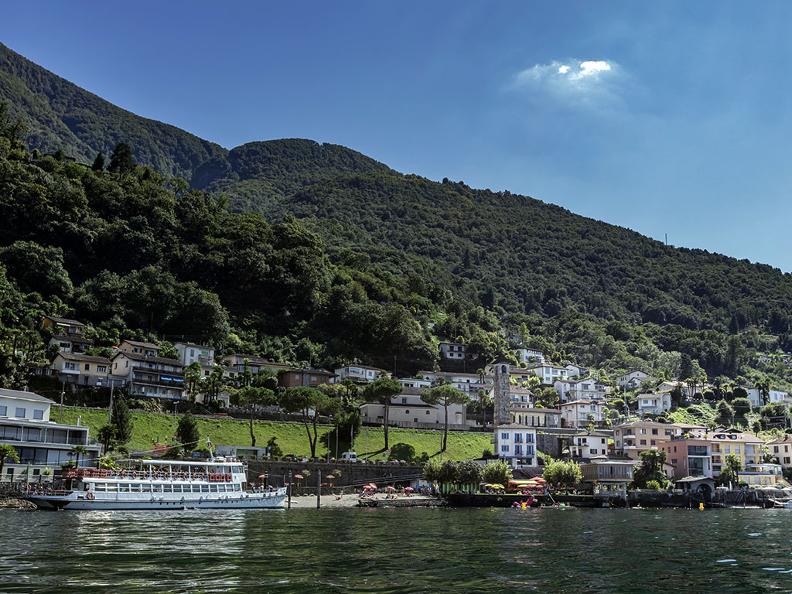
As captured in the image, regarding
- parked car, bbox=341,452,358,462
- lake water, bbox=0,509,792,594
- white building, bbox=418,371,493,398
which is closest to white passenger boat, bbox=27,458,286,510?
lake water, bbox=0,509,792,594

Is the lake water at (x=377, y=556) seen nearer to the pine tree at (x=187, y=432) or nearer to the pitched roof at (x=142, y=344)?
the pine tree at (x=187, y=432)

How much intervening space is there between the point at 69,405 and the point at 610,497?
6225 cm

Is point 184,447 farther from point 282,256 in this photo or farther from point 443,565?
point 282,256

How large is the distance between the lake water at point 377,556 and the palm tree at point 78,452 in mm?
17835

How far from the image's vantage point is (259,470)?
80250mm

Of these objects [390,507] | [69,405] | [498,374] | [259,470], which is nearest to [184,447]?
[259,470]

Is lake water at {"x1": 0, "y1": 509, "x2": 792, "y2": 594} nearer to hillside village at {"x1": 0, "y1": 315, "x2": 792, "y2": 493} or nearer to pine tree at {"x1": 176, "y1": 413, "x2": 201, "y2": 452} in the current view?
hillside village at {"x1": 0, "y1": 315, "x2": 792, "y2": 493}

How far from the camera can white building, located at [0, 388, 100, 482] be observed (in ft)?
225

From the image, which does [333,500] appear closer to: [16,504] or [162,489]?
[162,489]

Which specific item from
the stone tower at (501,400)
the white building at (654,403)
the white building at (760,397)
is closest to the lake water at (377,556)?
the stone tower at (501,400)

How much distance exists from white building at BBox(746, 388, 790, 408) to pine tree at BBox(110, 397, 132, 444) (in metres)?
123

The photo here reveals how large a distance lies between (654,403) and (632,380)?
2932cm

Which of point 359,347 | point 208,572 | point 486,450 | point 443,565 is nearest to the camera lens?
point 208,572

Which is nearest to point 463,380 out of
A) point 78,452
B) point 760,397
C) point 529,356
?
point 529,356
